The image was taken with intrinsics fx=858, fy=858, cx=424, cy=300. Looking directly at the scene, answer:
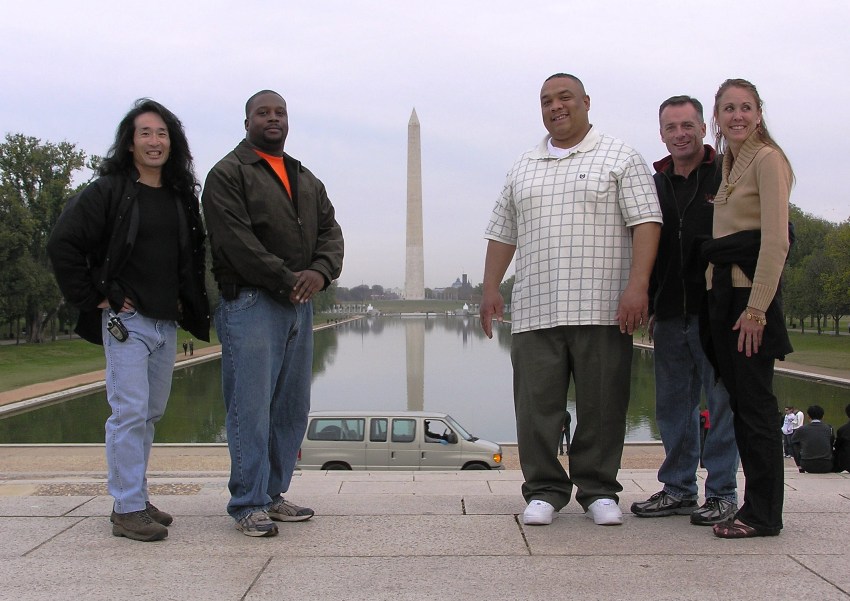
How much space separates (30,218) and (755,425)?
137ft

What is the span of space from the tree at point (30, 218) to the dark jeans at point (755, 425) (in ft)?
128

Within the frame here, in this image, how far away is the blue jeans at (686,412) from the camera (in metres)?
3.86

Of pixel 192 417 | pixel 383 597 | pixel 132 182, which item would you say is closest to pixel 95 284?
pixel 132 182

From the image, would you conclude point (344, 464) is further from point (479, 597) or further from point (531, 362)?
point (479, 597)

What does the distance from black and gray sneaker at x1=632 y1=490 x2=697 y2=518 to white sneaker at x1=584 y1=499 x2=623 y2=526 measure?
0.19 m

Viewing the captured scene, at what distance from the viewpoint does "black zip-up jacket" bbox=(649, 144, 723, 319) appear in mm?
3916

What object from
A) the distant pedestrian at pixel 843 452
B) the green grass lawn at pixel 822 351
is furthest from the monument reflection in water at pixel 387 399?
the distant pedestrian at pixel 843 452

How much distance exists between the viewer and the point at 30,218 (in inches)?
1572

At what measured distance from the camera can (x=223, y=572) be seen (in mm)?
2850

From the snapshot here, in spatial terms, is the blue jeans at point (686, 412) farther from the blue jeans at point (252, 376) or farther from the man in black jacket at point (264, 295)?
the blue jeans at point (252, 376)

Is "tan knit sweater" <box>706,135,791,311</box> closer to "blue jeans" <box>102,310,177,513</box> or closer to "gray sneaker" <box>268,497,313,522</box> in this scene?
"gray sneaker" <box>268,497,313,522</box>

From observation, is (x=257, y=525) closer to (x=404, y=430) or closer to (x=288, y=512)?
(x=288, y=512)

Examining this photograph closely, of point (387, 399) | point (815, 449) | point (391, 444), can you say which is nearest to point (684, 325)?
point (815, 449)

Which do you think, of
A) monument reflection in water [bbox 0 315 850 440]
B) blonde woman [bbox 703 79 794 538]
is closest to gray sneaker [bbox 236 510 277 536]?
blonde woman [bbox 703 79 794 538]
